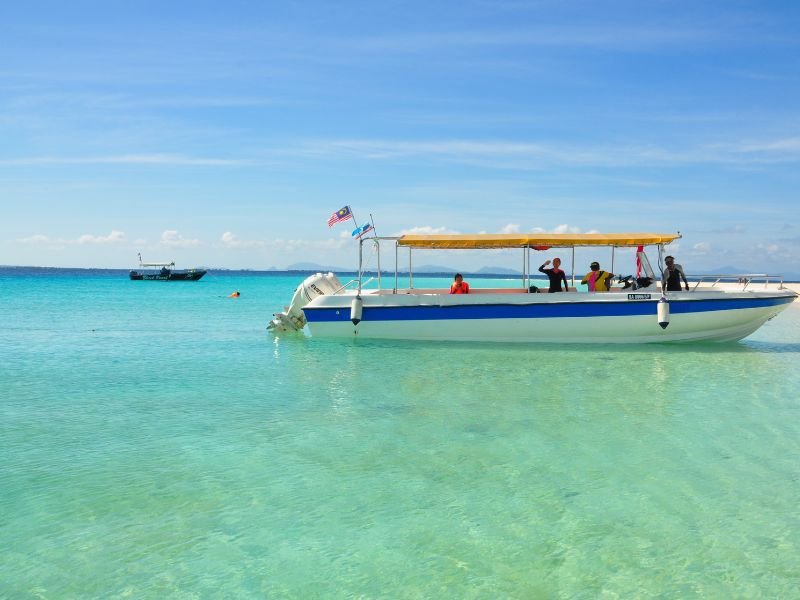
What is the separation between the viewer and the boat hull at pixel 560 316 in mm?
17031

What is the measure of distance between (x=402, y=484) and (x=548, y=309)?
11007 mm

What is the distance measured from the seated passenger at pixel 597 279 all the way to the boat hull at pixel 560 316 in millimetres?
630

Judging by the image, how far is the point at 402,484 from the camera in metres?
6.90

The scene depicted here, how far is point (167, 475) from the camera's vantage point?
282 inches

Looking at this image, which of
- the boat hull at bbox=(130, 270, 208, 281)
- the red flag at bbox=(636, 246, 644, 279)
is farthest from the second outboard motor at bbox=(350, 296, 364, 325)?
the boat hull at bbox=(130, 270, 208, 281)

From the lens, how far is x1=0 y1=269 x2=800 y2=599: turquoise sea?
16.3 feet

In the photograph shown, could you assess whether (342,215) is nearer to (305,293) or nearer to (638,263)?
(305,293)

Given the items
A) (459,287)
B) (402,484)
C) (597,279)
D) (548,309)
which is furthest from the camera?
(459,287)

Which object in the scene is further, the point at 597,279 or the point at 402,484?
the point at 597,279

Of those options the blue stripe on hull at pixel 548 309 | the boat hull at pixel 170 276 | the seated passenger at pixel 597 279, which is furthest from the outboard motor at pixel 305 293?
the boat hull at pixel 170 276

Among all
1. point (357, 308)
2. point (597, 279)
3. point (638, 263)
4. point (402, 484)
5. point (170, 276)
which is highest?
point (638, 263)

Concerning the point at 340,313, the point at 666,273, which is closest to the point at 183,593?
the point at 340,313

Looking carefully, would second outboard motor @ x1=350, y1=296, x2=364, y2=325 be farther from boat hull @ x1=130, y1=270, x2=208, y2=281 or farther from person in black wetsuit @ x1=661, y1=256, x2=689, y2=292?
boat hull @ x1=130, y1=270, x2=208, y2=281

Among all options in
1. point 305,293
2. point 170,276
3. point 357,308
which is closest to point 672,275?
point 357,308
